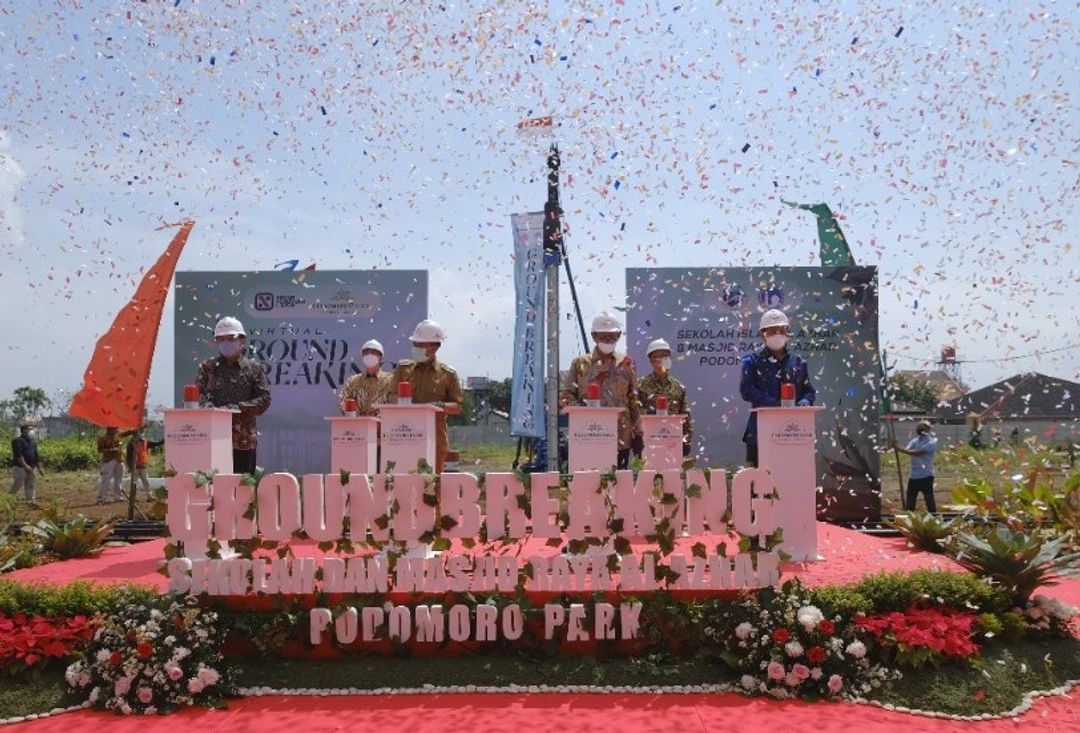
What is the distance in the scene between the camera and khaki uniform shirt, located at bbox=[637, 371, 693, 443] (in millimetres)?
8578

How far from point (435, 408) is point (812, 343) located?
6.22 m

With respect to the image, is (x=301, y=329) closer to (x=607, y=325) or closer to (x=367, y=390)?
(x=367, y=390)

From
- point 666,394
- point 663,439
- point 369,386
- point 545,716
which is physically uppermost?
point 369,386

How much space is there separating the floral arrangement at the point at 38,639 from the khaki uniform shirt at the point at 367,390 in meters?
3.65

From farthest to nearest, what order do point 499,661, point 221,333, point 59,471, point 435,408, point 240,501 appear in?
point 59,471
point 221,333
point 435,408
point 240,501
point 499,661

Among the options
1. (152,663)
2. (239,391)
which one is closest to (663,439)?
(239,391)

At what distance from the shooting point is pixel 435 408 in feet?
19.2

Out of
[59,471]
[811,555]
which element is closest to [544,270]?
[811,555]

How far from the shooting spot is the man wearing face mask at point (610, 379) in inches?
298

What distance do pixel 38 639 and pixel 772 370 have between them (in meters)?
5.10

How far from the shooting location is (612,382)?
7688 millimetres

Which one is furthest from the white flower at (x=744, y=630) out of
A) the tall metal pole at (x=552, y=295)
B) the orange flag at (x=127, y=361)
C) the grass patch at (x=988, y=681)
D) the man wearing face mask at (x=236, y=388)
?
the orange flag at (x=127, y=361)

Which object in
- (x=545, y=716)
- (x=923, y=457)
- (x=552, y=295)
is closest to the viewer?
(x=545, y=716)

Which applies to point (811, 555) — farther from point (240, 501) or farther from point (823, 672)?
point (240, 501)
